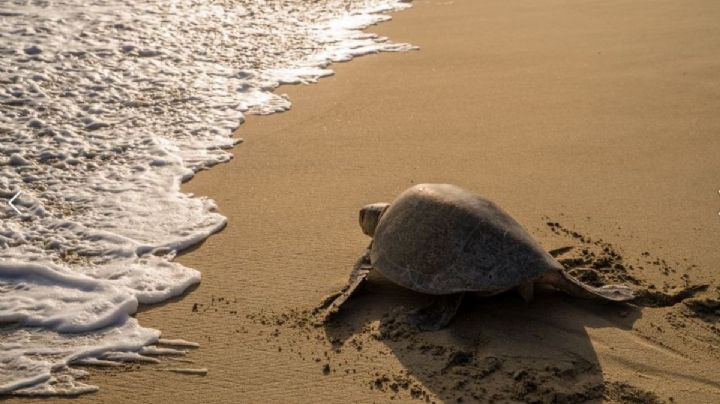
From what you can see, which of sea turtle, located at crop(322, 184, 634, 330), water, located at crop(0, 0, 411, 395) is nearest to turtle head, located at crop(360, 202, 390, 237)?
sea turtle, located at crop(322, 184, 634, 330)

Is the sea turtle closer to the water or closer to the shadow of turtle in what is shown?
the shadow of turtle

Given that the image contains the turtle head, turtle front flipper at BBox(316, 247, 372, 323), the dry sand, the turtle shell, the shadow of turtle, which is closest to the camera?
the shadow of turtle

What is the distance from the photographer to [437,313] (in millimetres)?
3723

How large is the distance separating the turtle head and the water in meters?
0.92

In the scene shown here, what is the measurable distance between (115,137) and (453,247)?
11.0ft

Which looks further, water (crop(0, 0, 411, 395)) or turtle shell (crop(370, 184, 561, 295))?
water (crop(0, 0, 411, 395))

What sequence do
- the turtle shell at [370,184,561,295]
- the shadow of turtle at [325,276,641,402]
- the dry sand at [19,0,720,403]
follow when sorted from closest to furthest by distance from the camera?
the shadow of turtle at [325,276,641,402] → the dry sand at [19,0,720,403] → the turtle shell at [370,184,561,295]

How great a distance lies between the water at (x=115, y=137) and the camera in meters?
3.89

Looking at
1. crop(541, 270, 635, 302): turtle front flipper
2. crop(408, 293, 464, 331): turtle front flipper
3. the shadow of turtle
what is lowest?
the shadow of turtle

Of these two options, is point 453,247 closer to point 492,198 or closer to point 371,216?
point 371,216

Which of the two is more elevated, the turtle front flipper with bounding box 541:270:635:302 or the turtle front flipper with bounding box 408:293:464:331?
the turtle front flipper with bounding box 541:270:635:302

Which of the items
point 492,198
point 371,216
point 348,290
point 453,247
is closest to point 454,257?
point 453,247

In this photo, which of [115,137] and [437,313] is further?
[115,137]

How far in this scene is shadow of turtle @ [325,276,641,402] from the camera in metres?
3.26
